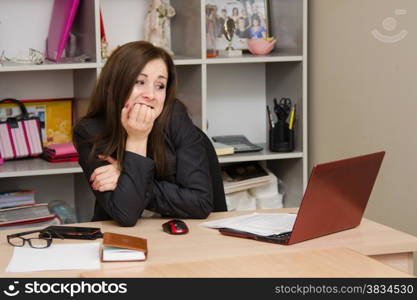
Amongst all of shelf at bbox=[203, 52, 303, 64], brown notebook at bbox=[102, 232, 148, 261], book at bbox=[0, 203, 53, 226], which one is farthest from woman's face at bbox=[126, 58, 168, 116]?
book at bbox=[0, 203, 53, 226]

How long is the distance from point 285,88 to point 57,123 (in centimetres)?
111

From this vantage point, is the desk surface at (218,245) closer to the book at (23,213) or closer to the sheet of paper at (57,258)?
the sheet of paper at (57,258)

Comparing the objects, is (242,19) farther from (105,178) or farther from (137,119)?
(105,178)

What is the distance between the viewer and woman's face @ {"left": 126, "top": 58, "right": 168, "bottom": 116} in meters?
2.25

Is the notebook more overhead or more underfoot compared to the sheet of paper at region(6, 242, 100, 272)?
more overhead

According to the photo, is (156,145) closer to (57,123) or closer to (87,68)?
(87,68)

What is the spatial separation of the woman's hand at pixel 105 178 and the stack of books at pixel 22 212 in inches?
38.9

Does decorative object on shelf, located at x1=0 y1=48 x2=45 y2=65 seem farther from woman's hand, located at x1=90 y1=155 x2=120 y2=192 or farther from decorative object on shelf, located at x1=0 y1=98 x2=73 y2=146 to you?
woman's hand, located at x1=90 y1=155 x2=120 y2=192

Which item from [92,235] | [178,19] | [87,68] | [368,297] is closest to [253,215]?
[92,235]

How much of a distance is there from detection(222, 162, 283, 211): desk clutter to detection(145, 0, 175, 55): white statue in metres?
0.69

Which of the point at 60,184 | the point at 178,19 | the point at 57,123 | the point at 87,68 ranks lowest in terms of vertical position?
the point at 60,184

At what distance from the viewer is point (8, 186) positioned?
3.39 m

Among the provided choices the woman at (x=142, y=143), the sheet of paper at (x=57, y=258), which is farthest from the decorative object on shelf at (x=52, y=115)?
the sheet of paper at (x=57, y=258)

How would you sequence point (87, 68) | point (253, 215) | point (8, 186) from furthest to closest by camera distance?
1. point (8, 186)
2. point (87, 68)
3. point (253, 215)
